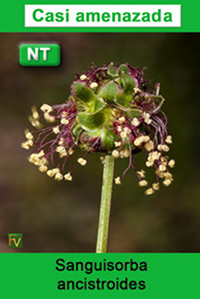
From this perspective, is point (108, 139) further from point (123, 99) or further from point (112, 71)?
point (112, 71)

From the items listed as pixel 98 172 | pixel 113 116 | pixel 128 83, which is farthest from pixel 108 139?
pixel 98 172

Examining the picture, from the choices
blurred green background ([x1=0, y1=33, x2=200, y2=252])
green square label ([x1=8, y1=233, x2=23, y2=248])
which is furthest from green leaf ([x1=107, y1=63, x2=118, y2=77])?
blurred green background ([x1=0, y1=33, x2=200, y2=252])

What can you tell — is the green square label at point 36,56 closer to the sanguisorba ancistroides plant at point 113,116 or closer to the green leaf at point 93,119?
the sanguisorba ancistroides plant at point 113,116

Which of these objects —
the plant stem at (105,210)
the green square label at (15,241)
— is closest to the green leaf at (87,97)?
the plant stem at (105,210)

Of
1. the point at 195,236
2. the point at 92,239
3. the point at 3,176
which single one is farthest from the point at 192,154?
the point at 3,176
